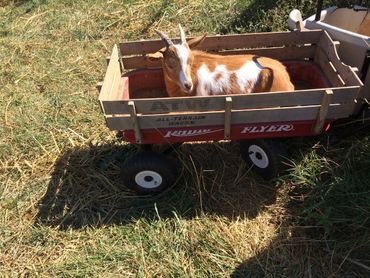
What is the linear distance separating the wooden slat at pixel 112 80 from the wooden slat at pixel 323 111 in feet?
6.81

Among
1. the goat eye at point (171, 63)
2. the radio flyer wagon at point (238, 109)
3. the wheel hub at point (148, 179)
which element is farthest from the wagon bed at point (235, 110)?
the goat eye at point (171, 63)

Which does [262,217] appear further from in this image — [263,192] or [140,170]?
[140,170]

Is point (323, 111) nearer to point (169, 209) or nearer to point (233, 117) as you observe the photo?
point (233, 117)

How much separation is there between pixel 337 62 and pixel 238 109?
1.26 metres

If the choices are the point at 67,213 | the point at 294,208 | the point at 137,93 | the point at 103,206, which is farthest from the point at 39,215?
the point at 294,208

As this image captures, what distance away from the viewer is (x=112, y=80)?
419 centimetres

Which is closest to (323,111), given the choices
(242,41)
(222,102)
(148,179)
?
(222,102)

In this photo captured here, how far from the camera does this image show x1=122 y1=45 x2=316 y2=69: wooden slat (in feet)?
15.4

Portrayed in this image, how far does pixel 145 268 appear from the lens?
374 centimetres

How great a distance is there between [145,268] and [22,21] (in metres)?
6.43

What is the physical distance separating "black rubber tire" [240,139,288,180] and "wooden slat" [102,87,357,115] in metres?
0.50

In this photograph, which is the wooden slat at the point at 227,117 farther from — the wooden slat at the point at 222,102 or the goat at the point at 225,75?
the goat at the point at 225,75

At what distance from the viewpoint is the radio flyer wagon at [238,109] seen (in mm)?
3674

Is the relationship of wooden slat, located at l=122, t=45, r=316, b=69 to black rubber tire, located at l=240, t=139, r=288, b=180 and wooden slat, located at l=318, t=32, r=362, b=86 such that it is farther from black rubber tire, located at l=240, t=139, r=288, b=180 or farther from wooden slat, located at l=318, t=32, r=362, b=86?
black rubber tire, located at l=240, t=139, r=288, b=180
